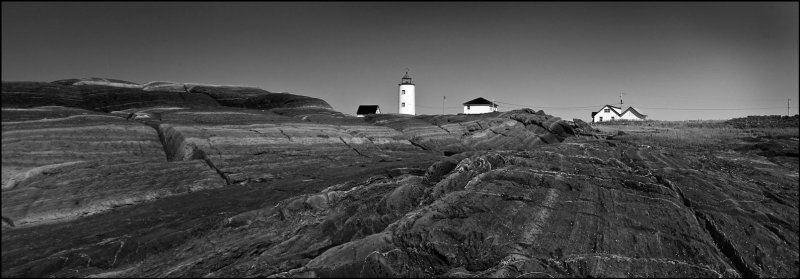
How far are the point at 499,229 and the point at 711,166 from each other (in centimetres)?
1266

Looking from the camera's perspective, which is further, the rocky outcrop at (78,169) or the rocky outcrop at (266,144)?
the rocky outcrop at (266,144)

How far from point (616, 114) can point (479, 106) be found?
44322 millimetres

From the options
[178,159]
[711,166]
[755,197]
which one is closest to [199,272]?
[178,159]

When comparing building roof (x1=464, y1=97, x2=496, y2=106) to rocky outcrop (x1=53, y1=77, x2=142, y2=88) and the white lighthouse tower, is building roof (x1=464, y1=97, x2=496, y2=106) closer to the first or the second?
the white lighthouse tower

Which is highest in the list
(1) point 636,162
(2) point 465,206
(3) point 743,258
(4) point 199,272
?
(1) point 636,162

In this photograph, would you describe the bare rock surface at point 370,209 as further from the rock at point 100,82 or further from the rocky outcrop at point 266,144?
the rock at point 100,82

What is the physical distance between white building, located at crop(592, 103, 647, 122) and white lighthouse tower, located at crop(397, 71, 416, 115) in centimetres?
5708

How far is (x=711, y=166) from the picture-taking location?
19391 millimetres

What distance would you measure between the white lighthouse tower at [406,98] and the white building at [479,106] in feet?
58.5

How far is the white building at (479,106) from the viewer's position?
10685 cm

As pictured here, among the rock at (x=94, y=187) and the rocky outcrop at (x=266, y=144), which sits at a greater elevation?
the rocky outcrop at (x=266, y=144)

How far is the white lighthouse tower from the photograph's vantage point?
96688 mm

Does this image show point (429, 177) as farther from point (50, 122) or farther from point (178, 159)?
point (50, 122)

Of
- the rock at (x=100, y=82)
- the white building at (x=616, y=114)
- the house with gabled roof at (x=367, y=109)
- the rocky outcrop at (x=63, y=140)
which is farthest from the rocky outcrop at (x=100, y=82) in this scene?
the white building at (x=616, y=114)
